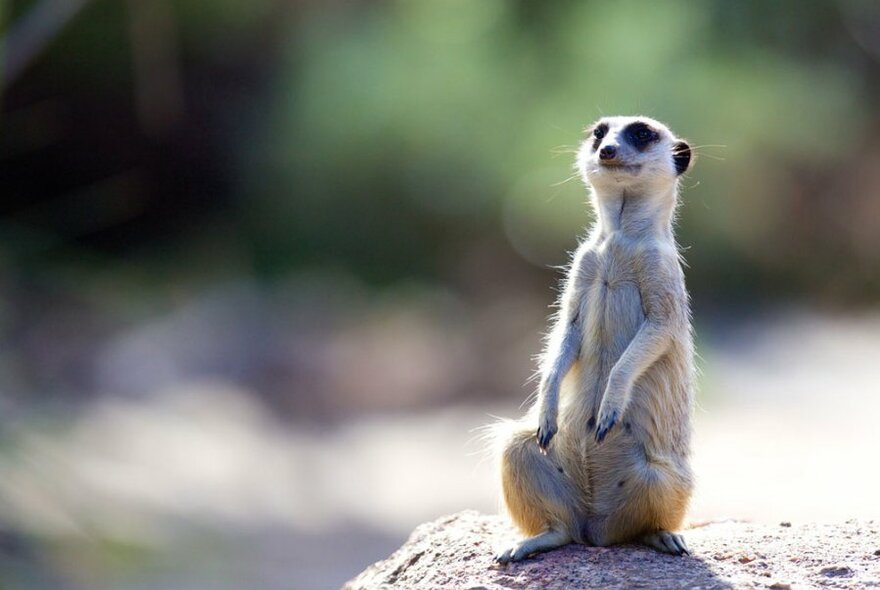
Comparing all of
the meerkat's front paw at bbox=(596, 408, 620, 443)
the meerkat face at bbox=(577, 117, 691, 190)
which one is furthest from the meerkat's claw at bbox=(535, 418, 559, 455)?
the meerkat face at bbox=(577, 117, 691, 190)

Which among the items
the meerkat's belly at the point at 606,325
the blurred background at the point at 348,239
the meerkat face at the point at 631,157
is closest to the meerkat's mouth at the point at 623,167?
the meerkat face at the point at 631,157

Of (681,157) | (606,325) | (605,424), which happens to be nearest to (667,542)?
(605,424)

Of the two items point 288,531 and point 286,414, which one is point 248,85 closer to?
point 286,414

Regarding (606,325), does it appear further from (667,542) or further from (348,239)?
(348,239)

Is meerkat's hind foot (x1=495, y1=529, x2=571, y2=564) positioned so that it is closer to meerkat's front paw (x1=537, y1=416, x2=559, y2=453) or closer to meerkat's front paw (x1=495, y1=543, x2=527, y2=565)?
meerkat's front paw (x1=495, y1=543, x2=527, y2=565)

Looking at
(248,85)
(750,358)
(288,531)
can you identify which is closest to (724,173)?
(750,358)

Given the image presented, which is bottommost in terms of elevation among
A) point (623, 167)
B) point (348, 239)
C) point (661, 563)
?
point (661, 563)

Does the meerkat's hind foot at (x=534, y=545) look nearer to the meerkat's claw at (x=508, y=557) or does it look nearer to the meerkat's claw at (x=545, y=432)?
the meerkat's claw at (x=508, y=557)

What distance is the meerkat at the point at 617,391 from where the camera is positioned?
2764 mm

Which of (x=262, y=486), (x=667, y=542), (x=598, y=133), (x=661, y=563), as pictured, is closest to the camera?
(x=661, y=563)

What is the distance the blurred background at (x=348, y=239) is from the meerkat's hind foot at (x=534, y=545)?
10.4 ft

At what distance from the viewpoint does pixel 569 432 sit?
2.88 m

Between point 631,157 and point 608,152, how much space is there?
2.7 inches

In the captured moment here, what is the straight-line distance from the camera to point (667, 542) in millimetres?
2709
